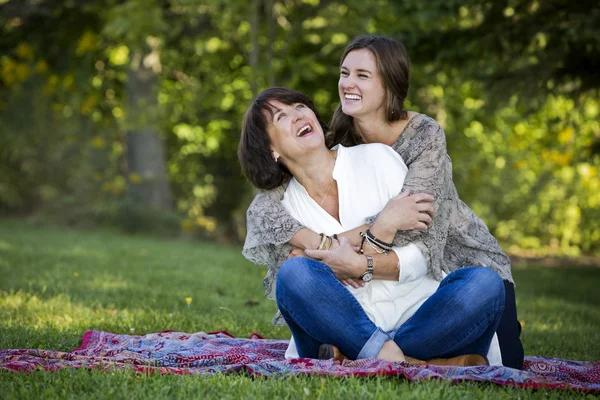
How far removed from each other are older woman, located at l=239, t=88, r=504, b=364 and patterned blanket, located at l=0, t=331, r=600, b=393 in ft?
0.54

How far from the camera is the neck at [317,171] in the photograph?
3.55 m

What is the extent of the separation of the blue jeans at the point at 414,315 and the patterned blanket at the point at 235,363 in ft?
0.42

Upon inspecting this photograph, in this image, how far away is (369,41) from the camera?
3754 mm

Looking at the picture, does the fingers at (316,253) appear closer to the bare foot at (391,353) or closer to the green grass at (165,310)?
the bare foot at (391,353)

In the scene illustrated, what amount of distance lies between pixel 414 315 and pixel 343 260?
0.38 meters

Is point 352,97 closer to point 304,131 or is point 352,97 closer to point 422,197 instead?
point 304,131

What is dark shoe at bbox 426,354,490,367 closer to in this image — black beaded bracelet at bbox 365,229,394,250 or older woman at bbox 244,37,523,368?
older woman at bbox 244,37,523,368

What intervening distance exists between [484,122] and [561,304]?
18.0 ft

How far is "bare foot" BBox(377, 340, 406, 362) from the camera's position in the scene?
319 cm

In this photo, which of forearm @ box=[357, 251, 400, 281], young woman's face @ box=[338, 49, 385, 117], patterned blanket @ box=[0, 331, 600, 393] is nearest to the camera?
→ patterned blanket @ box=[0, 331, 600, 393]

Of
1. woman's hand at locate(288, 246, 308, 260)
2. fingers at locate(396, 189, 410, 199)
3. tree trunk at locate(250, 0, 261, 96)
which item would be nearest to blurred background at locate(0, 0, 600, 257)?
tree trunk at locate(250, 0, 261, 96)

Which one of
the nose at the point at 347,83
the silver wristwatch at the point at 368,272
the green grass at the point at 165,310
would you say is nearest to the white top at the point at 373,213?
the silver wristwatch at the point at 368,272

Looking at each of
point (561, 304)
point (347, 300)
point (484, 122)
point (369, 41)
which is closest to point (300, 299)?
point (347, 300)

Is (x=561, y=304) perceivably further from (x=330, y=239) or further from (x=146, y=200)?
(x=146, y=200)
